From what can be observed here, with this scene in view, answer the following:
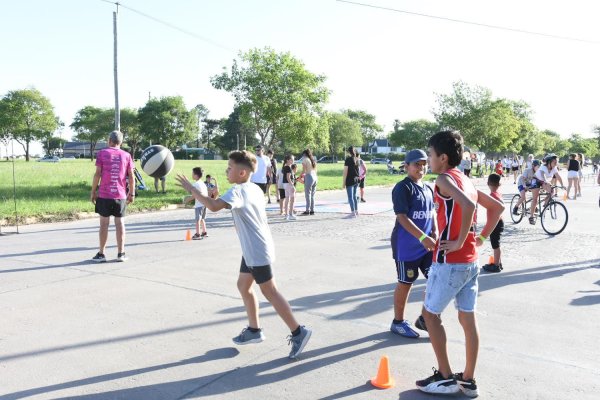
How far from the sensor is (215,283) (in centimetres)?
649

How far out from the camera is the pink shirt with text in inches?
297

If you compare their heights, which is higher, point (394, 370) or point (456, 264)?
point (456, 264)

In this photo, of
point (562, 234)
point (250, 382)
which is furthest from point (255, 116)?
point (250, 382)

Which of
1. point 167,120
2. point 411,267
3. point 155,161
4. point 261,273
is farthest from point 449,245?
point 167,120

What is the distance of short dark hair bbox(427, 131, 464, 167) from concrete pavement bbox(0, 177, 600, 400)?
1715mm

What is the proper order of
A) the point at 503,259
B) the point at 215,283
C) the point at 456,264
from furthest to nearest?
the point at 503,259 < the point at 215,283 < the point at 456,264

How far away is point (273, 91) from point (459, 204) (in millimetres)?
23787

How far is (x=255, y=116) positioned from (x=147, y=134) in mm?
59275

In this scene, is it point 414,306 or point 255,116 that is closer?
point 414,306

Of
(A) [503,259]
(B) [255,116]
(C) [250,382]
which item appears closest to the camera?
(C) [250,382]

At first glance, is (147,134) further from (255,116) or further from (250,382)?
(250,382)

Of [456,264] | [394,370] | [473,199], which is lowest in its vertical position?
[394,370]

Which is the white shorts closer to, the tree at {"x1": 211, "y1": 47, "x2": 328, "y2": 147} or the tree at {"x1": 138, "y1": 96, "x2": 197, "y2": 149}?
the tree at {"x1": 211, "y1": 47, "x2": 328, "y2": 147}

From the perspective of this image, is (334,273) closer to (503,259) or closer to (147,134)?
(503,259)
